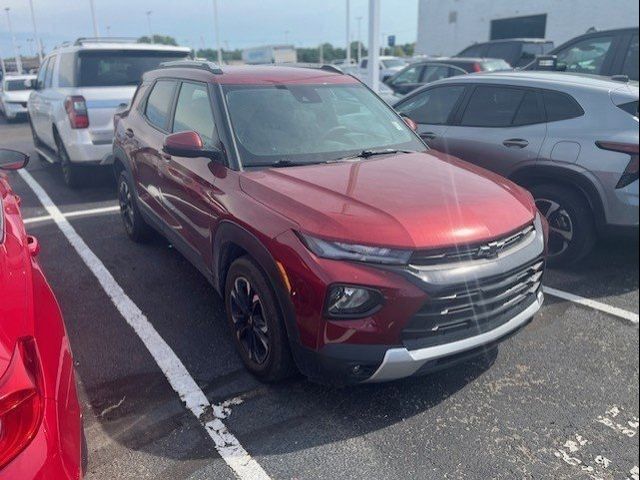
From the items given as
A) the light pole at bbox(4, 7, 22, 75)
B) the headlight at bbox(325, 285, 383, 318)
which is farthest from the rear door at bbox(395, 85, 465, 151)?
the light pole at bbox(4, 7, 22, 75)

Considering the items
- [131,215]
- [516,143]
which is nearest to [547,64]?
[516,143]

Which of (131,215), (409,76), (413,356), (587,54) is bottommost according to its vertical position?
(131,215)

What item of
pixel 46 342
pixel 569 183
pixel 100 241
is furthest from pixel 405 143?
pixel 100 241

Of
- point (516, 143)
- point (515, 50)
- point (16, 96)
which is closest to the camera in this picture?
point (516, 143)

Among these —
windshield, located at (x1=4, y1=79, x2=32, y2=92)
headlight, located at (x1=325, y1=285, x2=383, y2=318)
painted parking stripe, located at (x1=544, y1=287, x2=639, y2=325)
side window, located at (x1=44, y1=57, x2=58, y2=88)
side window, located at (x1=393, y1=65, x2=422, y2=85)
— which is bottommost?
painted parking stripe, located at (x1=544, y1=287, x2=639, y2=325)

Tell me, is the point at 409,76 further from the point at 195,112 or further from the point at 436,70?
the point at 195,112

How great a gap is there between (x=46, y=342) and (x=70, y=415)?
251mm

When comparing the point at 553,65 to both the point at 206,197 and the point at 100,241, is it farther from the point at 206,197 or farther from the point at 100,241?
the point at 100,241

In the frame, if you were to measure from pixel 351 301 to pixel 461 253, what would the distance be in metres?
0.59

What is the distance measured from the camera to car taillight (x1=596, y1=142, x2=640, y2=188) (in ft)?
11.8

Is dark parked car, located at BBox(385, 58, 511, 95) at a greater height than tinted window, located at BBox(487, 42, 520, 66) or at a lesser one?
lesser

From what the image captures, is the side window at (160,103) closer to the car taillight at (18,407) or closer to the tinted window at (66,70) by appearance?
the tinted window at (66,70)

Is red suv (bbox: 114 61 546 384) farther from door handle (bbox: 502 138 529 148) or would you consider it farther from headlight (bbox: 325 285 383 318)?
door handle (bbox: 502 138 529 148)

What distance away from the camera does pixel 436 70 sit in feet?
37.6
